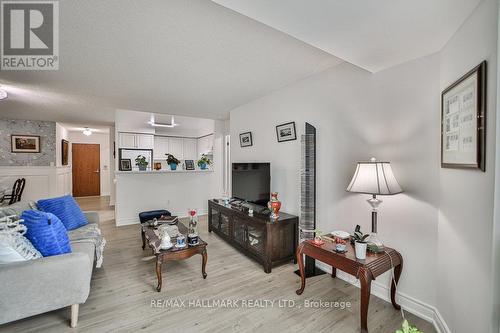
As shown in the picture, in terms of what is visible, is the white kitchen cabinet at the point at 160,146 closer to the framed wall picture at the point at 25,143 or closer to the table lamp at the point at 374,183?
the framed wall picture at the point at 25,143

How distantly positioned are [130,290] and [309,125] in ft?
8.75

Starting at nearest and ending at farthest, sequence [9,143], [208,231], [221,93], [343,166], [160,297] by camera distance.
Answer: [160,297] → [343,166] → [221,93] → [208,231] → [9,143]

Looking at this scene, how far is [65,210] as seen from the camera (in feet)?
9.08

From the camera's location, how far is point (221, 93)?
3.46 m

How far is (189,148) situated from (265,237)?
5188 mm

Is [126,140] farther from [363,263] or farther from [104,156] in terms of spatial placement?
[363,263]

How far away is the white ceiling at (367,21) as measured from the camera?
1.24m

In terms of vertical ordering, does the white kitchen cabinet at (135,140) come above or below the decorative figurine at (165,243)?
above

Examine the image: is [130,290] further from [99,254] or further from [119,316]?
[99,254]

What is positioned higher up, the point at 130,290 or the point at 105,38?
the point at 105,38

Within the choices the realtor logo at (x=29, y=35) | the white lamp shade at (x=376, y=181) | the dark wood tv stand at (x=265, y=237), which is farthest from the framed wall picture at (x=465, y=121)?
the realtor logo at (x=29, y=35)

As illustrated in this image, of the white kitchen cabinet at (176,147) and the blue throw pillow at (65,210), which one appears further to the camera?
the white kitchen cabinet at (176,147)

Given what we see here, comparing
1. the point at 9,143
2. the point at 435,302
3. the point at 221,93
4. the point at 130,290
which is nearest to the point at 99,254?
the point at 130,290

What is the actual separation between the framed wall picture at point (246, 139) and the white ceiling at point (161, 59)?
62 centimetres
